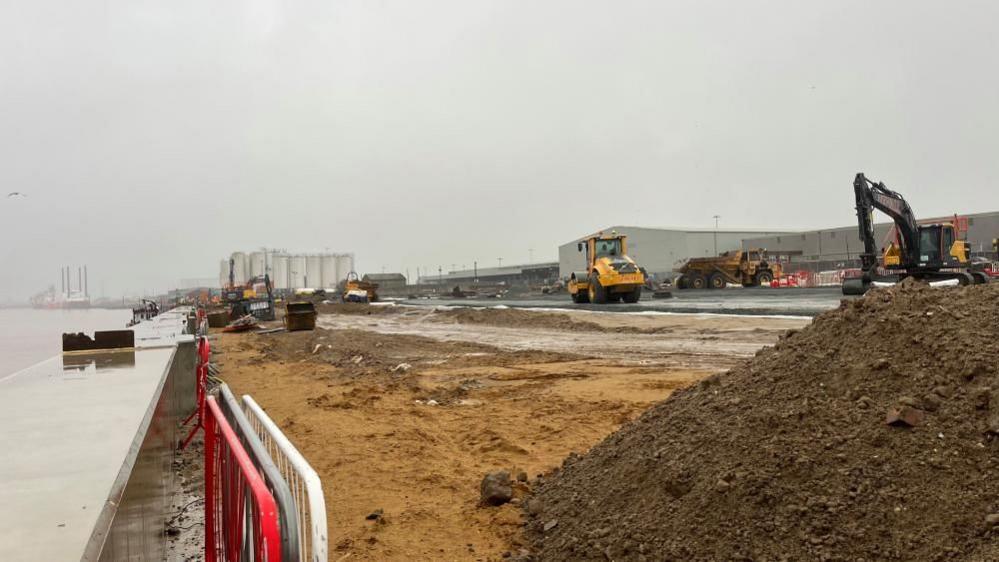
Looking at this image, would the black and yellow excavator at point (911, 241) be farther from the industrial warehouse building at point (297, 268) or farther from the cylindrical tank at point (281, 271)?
the cylindrical tank at point (281, 271)

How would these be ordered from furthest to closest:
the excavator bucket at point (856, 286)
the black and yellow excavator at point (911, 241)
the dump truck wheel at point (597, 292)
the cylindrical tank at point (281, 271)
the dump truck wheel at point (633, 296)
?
the cylindrical tank at point (281, 271)
the dump truck wheel at point (633, 296)
the dump truck wheel at point (597, 292)
the excavator bucket at point (856, 286)
the black and yellow excavator at point (911, 241)

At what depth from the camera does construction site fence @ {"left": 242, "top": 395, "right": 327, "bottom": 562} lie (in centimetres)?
180

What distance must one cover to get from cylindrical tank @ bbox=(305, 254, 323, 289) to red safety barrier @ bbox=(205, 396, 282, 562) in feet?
395

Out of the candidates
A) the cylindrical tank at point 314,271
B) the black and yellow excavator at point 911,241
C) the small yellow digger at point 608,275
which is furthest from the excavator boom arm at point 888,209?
the cylindrical tank at point 314,271

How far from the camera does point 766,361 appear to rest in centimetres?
431

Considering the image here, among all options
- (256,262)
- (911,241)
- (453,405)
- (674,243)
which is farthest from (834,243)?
(256,262)

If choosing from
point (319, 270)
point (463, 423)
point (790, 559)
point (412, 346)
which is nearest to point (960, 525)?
point (790, 559)

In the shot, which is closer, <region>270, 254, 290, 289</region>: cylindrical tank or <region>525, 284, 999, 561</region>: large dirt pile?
<region>525, 284, 999, 561</region>: large dirt pile

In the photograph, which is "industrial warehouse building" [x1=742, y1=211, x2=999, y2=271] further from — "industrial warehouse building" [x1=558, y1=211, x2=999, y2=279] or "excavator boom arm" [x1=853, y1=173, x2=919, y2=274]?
"excavator boom arm" [x1=853, y1=173, x2=919, y2=274]

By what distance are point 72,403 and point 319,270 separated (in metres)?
120

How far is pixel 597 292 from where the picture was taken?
23.9 m

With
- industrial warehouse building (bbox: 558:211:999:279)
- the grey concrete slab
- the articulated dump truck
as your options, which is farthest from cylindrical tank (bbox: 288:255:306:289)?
the grey concrete slab

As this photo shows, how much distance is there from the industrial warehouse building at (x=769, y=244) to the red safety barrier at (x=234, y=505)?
45.1m

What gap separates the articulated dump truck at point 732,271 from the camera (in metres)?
35.3
